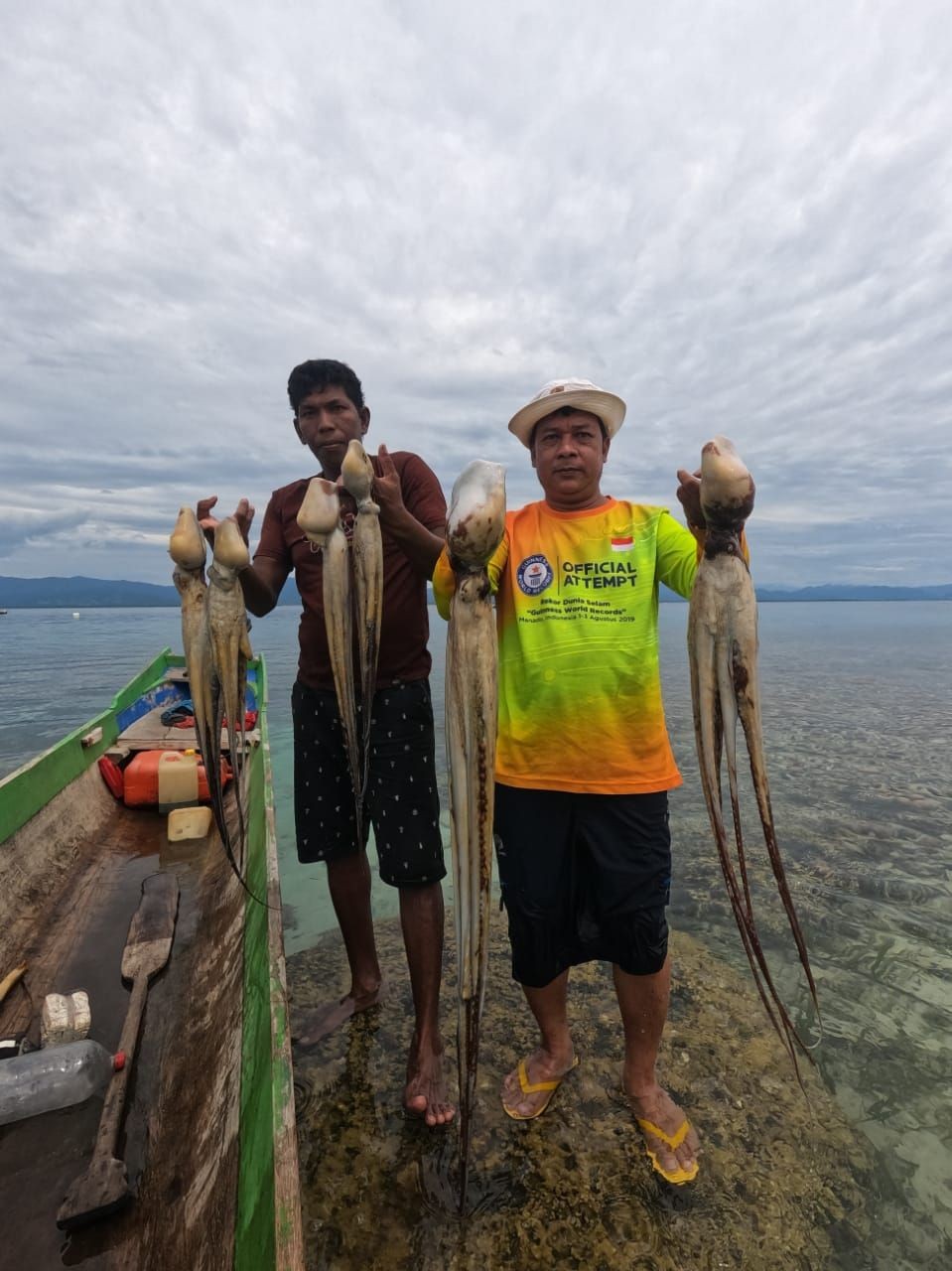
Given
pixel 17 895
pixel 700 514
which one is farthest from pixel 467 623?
pixel 17 895

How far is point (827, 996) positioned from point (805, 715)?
15.3 meters

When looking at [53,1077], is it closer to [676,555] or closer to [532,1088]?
[532,1088]

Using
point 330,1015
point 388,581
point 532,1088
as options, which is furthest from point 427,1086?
point 388,581

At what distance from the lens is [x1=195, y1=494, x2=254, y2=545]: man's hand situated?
2.78 m

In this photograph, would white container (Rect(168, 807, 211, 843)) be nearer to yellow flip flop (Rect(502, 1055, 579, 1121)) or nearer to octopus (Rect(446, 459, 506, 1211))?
yellow flip flop (Rect(502, 1055, 579, 1121))

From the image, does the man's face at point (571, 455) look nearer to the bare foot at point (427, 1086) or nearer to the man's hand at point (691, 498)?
the man's hand at point (691, 498)

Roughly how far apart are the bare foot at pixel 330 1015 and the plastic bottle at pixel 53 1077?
125 centimetres

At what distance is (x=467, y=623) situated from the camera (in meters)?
2.24

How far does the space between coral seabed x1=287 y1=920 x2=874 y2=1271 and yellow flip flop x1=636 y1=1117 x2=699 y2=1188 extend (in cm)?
5

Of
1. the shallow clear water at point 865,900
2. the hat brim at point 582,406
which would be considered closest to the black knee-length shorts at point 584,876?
the hat brim at point 582,406

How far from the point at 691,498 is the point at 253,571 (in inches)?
84.2

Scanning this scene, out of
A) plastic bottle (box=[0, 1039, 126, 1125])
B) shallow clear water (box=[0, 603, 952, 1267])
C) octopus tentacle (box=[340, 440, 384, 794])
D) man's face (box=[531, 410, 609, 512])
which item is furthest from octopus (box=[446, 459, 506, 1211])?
shallow clear water (box=[0, 603, 952, 1267])

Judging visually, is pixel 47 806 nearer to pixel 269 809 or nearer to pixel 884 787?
pixel 269 809

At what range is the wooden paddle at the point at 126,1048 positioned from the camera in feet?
9.12
